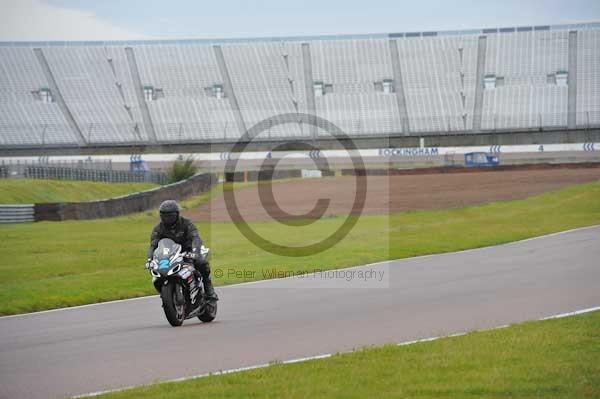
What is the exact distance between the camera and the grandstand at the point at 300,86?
67.0 meters

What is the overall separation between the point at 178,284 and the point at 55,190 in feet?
104

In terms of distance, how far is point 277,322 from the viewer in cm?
1060

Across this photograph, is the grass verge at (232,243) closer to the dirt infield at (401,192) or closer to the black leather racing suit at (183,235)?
the dirt infield at (401,192)

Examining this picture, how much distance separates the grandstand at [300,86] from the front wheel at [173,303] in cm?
5643

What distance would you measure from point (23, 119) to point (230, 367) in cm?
6356

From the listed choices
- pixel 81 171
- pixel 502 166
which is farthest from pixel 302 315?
pixel 502 166

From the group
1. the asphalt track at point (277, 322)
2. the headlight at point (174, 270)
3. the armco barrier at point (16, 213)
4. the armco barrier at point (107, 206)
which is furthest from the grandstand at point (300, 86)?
the headlight at point (174, 270)

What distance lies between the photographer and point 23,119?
67.9m

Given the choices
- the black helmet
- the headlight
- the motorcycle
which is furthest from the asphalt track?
the black helmet

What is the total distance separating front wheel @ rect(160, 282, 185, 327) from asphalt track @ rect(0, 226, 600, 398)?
0.43 feet

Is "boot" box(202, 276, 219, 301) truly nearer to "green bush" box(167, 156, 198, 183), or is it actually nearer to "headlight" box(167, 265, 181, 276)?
"headlight" box(167, 265, 181, 276)

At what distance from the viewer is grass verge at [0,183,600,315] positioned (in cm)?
1581

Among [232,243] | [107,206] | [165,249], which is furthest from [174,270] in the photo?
[107,206]

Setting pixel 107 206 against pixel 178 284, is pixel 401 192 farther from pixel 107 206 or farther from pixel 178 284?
pixel 178 284
